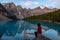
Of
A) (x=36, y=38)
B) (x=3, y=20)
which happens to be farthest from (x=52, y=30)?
(x=3, y=20)

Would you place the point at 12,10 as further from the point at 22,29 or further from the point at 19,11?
the point at 22,29

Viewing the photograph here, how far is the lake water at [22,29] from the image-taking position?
188 centimetres

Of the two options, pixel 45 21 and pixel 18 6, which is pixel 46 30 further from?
pixel 18 6

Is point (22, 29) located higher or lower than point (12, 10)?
lower

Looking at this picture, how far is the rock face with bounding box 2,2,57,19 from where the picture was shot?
1.93 m

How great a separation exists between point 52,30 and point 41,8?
344 millimetres

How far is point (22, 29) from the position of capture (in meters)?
1.91

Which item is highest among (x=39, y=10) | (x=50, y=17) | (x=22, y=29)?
(x=39, y=10)

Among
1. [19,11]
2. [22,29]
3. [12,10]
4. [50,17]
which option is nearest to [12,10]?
[12,10]

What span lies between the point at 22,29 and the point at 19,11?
0.26 meters

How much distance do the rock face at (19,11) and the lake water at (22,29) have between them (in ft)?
0.30

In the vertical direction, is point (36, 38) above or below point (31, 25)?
below

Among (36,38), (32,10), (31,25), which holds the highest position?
(32,10)

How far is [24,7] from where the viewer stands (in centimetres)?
194
